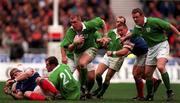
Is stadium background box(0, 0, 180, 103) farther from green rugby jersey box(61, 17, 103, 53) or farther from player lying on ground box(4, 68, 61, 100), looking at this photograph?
player lying on ground box(4, 68, 61, 100)

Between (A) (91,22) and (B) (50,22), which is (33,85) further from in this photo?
(B) (50,22)

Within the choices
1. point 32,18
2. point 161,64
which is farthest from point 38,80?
point 32,18

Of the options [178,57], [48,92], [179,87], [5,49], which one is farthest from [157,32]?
[5,49]

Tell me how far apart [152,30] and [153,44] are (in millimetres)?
375

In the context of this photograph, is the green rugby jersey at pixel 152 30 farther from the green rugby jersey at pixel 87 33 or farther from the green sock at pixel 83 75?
the green sock at pixel 83 75

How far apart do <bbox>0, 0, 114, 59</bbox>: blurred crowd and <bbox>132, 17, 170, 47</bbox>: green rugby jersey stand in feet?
47.2

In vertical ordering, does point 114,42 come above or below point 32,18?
below

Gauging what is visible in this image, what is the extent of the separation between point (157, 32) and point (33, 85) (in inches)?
131

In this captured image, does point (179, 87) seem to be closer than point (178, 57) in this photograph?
Yes

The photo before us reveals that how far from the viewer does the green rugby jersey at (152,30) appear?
20.7 metres

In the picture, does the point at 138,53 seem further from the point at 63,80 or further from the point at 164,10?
the point at 164,10

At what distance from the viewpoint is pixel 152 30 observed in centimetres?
2088

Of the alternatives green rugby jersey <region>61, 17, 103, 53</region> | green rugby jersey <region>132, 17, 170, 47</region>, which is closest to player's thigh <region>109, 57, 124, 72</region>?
green rugby jersey <region>61, 17, 103, 53</region>

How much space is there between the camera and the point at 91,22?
69.7 feet
